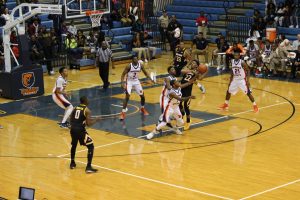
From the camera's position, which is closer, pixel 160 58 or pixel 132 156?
pixel 132 156

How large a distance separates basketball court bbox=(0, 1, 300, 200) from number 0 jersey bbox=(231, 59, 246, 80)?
1.11 m

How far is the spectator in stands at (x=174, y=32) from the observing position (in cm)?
3303

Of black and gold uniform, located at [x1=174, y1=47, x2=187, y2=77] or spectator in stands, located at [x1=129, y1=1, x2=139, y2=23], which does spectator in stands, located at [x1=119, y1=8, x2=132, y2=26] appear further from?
black and gold uniform, located at [x1=174, y1=47, x2=187, y2=77]

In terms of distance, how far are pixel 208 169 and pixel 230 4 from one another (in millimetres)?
22128

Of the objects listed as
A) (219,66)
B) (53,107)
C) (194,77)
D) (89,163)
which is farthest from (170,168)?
(219,66)

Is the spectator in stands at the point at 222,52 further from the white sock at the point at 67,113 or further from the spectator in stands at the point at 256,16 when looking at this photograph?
the white sock at the point at 67,113

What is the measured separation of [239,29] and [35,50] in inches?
417

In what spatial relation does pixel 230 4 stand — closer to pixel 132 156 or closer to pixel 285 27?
pixel 285 27

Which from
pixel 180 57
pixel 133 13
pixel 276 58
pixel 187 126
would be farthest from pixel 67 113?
pixel 133 13

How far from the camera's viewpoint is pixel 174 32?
33094 millimetres

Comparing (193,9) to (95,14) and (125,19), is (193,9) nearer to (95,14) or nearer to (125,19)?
(125,19)

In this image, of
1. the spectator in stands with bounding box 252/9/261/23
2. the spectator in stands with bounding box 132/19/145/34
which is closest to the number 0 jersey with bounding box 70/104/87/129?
the spectator in stands with bounding box 252/9/261/23

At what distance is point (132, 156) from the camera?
56.9 feet

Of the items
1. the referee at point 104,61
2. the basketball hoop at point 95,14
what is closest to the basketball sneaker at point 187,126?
the referee at point 104,61
